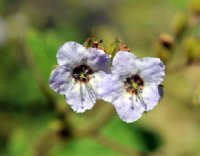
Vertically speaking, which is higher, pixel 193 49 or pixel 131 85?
pixel 193 49

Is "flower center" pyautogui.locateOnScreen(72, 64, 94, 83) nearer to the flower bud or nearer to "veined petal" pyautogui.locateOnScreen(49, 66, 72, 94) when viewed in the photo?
"veined petal" pyautogui.locateOnScreen(49, 66, 72, 94)

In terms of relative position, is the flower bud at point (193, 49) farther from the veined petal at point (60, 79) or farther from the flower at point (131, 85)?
the veined petal at point (60, 79)

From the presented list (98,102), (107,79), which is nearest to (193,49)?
(107,79)

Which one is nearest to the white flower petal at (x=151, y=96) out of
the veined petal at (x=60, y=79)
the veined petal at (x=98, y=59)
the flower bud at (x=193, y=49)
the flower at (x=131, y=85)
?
the flower at (x=131, y=85)

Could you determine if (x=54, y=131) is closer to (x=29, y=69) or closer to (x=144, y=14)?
(x=29, y=69)

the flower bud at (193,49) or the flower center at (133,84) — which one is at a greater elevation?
the flower bud at (193,49)

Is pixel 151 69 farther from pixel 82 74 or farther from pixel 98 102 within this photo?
pixel 98 102

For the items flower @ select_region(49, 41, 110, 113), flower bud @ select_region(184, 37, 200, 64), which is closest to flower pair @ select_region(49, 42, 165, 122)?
flower @ select_region(49, 41, 110, 113)

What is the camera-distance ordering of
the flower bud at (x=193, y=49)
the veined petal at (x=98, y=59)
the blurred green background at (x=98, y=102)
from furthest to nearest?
1. the blurred green background at (x=98, y=102)
2. the flower bud at (x=193, y=49)
3. the veined petal at (x=98, y=59)
